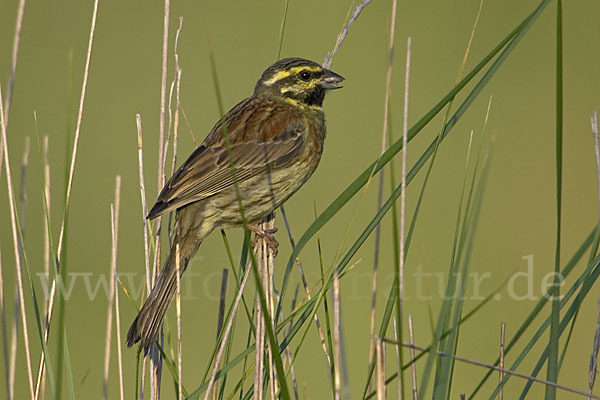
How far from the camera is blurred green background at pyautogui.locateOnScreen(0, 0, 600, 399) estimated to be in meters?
5.98

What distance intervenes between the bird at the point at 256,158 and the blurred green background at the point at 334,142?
6.58ft

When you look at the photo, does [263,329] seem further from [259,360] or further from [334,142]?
[334,142]

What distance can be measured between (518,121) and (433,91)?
33.7 inches

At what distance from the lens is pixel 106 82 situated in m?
8.23

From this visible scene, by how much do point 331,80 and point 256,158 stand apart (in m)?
0.48

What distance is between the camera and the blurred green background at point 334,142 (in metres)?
5.98

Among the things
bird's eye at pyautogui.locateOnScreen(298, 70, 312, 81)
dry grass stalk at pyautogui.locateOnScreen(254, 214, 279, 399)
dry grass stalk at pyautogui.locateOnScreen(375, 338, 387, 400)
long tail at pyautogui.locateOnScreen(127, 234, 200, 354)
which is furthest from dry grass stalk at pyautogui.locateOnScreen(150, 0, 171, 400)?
bird's eye at pyautogui.locateOnScreen(298, 70, 312, 81)

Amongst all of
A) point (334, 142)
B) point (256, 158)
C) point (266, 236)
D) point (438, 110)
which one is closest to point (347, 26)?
point (438, 110)

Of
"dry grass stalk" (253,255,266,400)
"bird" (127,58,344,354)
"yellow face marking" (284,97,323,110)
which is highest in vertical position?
"yellow face marking" (284,97,323,110)

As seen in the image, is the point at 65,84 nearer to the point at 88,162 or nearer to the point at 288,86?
the point at 88,162

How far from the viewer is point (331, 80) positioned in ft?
12.0

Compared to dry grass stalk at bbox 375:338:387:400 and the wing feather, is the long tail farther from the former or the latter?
dry grass stalk at bbox 375:338:387:400

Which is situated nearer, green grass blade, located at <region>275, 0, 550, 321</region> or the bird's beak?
green grass blade, located at <region>275, 0, 550, 321</region>

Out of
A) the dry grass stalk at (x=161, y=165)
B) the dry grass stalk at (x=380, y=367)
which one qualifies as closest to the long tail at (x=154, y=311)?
the dry grass stalk at (x=161, y=165)
